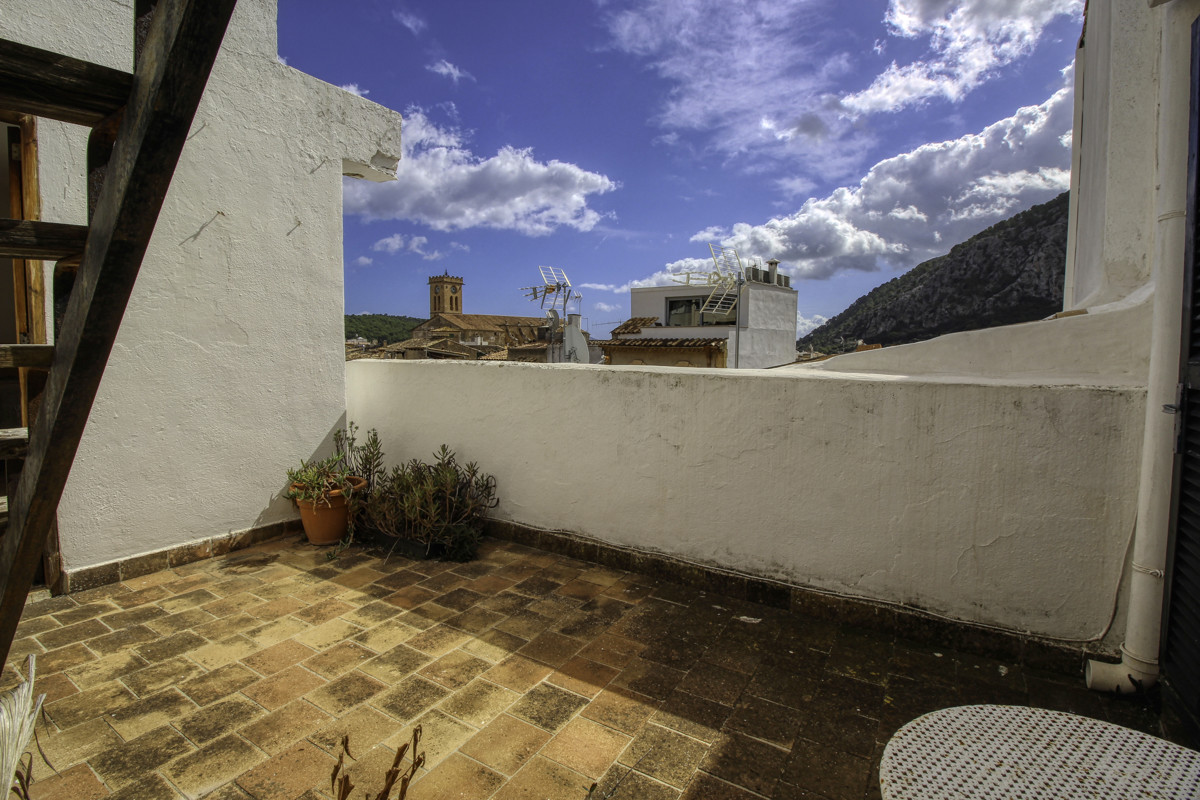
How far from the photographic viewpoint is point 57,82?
3.02ft

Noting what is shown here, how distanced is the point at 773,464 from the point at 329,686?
2.30m

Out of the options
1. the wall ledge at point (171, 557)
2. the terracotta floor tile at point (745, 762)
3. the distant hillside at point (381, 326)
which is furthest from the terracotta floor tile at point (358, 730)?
the distant hillside at point (381, 326)

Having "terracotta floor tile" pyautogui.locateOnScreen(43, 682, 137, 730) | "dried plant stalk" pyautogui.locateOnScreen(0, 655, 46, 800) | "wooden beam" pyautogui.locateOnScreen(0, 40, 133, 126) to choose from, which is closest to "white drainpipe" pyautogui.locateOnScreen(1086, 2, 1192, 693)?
"wooden beam" pyautogui.locateOnScreen(0, 40, 133, 126)

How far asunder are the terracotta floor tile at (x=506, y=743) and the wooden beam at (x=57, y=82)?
2047 millimetres

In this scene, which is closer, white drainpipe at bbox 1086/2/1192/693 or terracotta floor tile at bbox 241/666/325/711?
white drainpipe at bbox 1086/2/1192/693

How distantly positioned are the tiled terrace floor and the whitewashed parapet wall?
624 mm

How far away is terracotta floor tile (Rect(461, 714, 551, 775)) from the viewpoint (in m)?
2.04

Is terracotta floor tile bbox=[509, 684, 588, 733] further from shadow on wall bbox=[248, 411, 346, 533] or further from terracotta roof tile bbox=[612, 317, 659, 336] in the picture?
terracotta roof tile bbox=[612, 317, 659, 336]

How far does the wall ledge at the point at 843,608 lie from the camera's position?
254 centimetres

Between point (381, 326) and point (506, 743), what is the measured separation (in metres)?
60.6

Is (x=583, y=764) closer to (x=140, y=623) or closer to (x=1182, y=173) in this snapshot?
(x=140, y=623)

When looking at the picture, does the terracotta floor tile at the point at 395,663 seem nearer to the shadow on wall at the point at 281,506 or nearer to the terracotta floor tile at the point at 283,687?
the terracotta floor tile at the point at 283,687

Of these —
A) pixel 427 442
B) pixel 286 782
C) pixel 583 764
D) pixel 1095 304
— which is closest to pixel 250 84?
pixel 427 442

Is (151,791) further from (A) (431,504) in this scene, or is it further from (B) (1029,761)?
(B) (1029,761)
